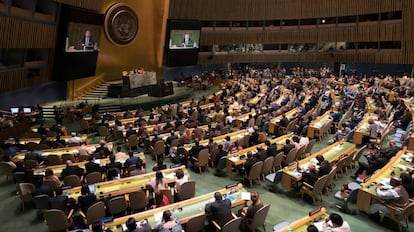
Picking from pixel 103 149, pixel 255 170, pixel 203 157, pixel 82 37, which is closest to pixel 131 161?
pixel 103 149

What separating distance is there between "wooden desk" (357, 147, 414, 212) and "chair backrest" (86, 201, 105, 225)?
630 centimetres

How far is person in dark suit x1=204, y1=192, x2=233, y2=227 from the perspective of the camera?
6742 millimetres

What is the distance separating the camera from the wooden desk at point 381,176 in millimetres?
7977

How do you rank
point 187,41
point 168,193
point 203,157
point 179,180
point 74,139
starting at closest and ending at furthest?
point 168,193 < point 179,180 < point 203,157 < point 74,139 < point 187,41

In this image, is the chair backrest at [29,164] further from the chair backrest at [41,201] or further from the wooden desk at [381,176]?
the wooden desk at [381,176]

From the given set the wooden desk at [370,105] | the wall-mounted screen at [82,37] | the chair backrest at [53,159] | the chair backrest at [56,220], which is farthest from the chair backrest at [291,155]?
the wall-mounted screen at [82,37]

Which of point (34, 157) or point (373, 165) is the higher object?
point (373, 165)

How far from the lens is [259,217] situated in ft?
23.1

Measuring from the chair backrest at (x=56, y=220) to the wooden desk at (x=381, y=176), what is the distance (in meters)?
7.09

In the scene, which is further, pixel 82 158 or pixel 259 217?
pixel 82 158

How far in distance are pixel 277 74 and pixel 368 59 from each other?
9148 millimetres

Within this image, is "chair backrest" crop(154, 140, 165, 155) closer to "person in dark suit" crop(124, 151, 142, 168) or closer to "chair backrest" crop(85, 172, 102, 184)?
"person in dark suit" crop(124, 151, 142, 168)

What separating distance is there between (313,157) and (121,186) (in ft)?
19.4

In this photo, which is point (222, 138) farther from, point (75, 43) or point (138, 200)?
point (75, 43)
